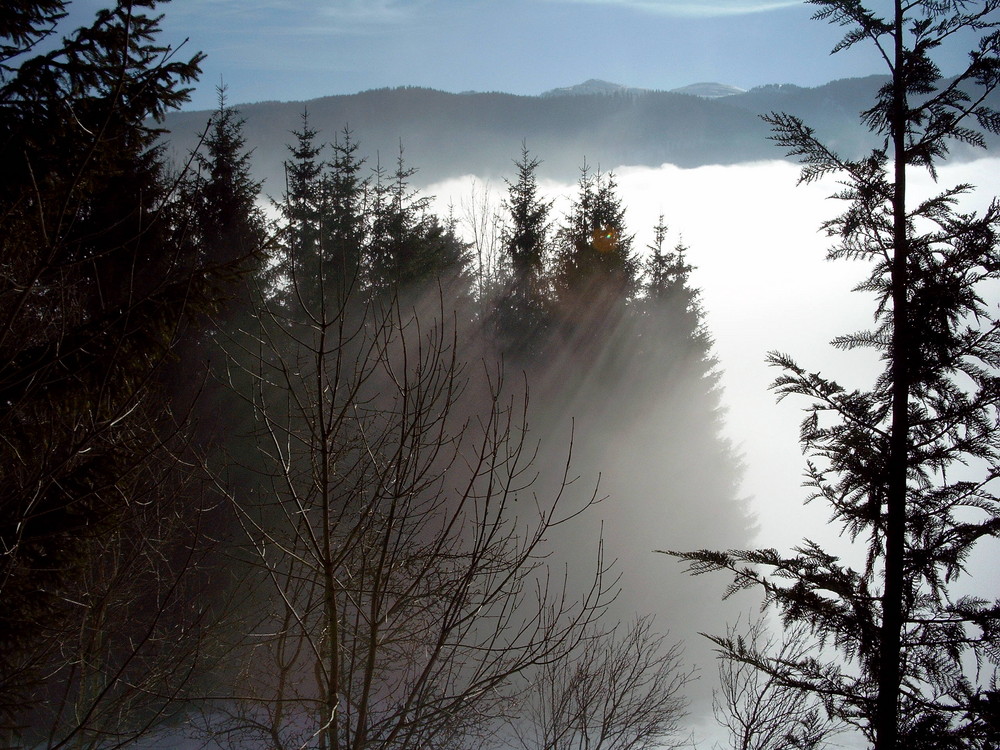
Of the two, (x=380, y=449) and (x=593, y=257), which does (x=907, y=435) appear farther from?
(x=593, y=257)

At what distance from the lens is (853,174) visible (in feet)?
19.6

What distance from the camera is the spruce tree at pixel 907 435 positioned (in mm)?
5266

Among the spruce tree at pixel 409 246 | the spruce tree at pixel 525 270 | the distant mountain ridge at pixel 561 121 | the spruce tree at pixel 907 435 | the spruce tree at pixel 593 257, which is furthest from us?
the distant mountain ridge at pixel 561 121

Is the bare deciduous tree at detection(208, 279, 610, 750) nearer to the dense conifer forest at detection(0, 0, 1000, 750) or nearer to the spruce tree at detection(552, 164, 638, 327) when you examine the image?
the dense conifer forest at detection(0, 0, 1000, 750)

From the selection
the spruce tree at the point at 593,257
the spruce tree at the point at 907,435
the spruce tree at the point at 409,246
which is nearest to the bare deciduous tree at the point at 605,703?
the spruce tree at the point at 907,435

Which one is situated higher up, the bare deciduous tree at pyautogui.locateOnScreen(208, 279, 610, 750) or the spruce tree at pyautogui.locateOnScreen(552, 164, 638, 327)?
the spruce tree at pyautogui.locateOnScreen(552, 164, 638, 327)

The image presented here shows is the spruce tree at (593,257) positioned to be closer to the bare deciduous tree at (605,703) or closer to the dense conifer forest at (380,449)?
the bare deciduous tree at (605,703)

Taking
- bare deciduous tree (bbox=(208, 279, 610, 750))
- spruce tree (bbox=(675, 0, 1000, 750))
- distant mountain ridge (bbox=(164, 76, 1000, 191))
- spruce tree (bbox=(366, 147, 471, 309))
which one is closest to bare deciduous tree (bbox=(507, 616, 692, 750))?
bare deciduous tree (bbox=(208, 279, 610, 750))

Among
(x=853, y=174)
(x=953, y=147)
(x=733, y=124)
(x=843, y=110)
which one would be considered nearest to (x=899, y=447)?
(x=853, y=174)

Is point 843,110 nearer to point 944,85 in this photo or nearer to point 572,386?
point 572,386

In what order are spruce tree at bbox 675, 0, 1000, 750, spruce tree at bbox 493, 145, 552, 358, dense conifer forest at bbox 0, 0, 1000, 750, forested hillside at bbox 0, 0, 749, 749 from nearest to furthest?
1. dense conifer forest at bbox 0, 0, 1000, 750
2. spruce tree at bbox 675, 0, 1000, 750
3. forested hillside at bbox 0, 0, 749, 749
4. spruce tree at bbox 493, 145, 552, 358

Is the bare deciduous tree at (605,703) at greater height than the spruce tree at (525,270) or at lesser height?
lesser

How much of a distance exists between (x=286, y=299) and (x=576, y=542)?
12.6 metres

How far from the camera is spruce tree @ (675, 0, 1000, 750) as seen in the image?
5.27 metres
